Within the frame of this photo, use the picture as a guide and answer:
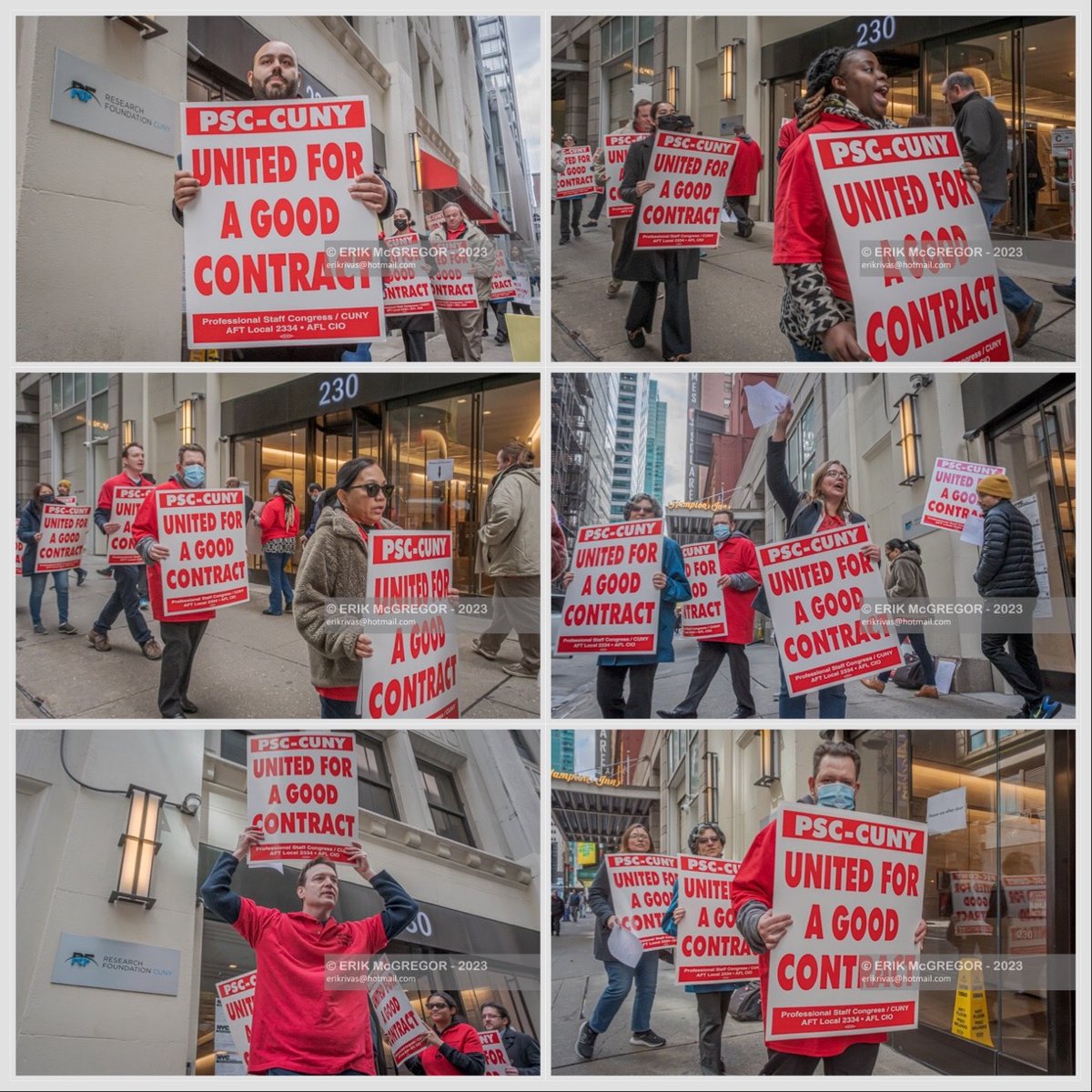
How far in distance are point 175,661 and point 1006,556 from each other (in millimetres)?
2919

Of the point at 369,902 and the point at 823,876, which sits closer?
the point at 823,876

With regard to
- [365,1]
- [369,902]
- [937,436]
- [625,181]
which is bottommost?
[369,902]

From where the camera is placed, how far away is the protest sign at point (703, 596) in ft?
10.5

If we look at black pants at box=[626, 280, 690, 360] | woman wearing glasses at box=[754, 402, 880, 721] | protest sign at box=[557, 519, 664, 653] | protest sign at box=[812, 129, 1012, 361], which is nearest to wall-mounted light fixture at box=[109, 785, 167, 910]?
protest sign at box=[557, 519, 664, 653]

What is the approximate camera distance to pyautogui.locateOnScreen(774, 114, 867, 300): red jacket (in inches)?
106

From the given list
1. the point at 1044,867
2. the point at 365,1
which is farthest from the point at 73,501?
the point at 1044,867

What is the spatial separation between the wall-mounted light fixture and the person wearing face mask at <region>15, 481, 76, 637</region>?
26.0 inches

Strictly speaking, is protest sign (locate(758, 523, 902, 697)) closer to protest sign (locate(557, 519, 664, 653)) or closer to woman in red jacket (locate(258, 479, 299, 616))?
protest sign (locate(557, 519, 664, 653))

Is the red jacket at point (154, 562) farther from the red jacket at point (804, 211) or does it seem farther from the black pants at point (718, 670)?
the red jacket at point (804, 211)

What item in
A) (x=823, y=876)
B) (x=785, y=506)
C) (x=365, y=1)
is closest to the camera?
(x=823, y=876)

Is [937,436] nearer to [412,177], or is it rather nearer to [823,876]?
[823,876]

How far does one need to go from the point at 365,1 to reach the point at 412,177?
2.08 feet

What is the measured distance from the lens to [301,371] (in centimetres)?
319

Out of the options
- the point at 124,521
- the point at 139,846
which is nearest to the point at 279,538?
the point at 124,521
